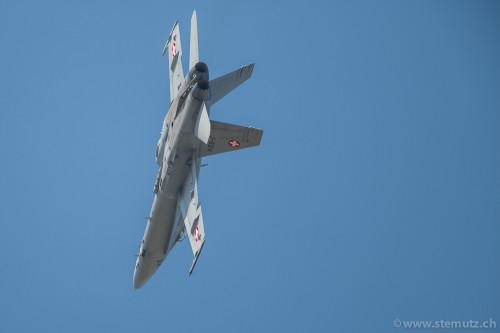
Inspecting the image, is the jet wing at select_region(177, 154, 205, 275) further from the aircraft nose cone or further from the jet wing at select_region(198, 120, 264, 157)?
the aircraft nose cone

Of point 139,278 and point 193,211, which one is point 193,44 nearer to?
point 193,211

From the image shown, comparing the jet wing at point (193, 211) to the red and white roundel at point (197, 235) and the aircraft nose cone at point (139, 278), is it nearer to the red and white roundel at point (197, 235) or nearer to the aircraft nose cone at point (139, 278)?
the red and white roundel at point (197, 235)

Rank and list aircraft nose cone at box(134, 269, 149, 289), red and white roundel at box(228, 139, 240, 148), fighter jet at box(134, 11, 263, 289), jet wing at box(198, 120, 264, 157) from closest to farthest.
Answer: fighter jet at box(134, 11, 263, 289), jet wing at box(198, 120, 264, 157), red and white roundel at box(228, 139, 240, 148), aircraft nose cone at box(134, 269, 149, 289)

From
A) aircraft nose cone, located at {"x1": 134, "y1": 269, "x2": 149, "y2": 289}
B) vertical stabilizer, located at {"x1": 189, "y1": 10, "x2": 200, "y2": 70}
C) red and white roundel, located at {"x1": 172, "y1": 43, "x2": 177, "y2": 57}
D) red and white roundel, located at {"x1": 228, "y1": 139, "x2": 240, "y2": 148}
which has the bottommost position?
aircraft nose cone, located at {"x1": 134, "y1": 269, "x2": 149, "y2": 289}

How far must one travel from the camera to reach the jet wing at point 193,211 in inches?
894

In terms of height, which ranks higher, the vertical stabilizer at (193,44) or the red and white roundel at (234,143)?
the vertical stabilizer at (193,44)

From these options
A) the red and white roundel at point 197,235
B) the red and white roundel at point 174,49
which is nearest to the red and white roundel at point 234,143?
the red and white roundel at point 197,235

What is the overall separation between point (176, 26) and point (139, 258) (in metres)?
10.7

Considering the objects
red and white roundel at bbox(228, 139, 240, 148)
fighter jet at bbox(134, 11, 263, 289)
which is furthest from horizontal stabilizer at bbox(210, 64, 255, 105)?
red and white roundel at bbox(228, 139, 240, 148)

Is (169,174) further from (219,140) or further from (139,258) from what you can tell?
(139,258)

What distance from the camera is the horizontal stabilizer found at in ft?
78.4

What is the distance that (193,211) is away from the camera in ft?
78.0

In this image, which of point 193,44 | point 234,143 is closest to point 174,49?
point 193,44

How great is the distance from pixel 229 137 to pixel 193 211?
3499mm
